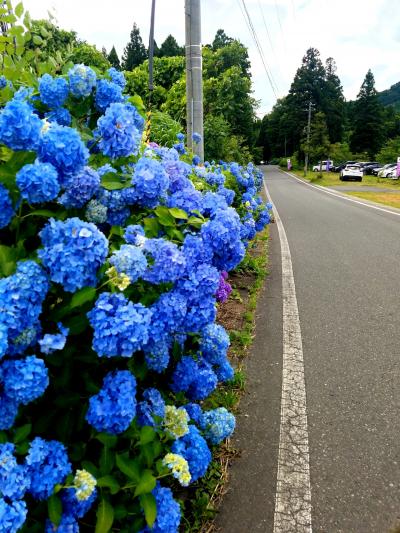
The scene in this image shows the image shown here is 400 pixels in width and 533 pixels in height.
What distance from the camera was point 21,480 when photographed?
4.70 feet

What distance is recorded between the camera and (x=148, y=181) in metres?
1.93

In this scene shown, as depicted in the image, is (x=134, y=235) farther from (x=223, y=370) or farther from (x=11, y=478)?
(x=223, y=370)

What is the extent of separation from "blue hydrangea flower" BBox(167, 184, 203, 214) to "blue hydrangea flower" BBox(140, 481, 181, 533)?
4.24 feet

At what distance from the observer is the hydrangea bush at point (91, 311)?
1.51 meters

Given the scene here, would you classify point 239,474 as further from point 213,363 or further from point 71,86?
point 71,86

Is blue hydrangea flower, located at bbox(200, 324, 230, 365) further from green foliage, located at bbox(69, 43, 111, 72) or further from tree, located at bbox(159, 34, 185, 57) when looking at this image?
tree, located at bbox(159, 34, 185, 57)

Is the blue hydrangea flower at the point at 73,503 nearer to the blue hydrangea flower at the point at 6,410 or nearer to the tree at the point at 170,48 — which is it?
the blue hydrangea flower at the point at 6,410

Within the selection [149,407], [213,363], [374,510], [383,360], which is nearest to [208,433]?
[213,363]

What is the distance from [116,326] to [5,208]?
2.12 ft

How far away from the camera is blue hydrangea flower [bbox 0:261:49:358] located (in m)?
1.43

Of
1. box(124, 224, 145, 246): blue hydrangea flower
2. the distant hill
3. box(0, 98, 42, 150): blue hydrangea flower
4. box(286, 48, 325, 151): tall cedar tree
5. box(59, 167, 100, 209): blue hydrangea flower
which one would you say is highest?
the distant hill

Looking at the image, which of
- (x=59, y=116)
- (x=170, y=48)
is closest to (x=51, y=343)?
(x=59, y=116)

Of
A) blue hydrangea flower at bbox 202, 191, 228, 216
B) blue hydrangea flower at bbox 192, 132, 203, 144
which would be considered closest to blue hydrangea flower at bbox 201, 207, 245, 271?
blue hydrangea flower at bbox 202, 191, 228, 216

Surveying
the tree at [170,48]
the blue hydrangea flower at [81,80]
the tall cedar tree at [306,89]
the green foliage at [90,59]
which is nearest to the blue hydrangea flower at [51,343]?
the blue hydrangea flower at [81,80]
